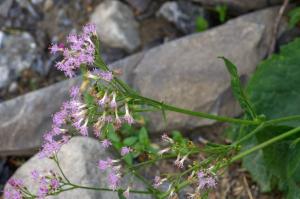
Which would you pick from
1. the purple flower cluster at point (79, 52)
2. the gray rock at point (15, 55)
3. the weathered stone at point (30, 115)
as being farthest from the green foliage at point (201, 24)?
the purple flower cluster at point (79, 52)

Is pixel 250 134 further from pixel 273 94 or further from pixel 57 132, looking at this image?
pixel 273 94

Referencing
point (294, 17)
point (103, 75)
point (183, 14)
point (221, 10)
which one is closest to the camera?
point (103, 75)

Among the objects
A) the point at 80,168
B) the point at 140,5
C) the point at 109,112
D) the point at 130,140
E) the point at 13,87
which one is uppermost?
the point at 140,5

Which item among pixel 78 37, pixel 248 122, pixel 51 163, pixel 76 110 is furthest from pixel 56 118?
pixel 51 163

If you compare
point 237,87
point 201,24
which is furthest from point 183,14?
point 237,87

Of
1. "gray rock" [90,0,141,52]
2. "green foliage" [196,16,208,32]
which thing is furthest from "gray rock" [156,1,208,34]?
"gray rock" [90,0,141,52]

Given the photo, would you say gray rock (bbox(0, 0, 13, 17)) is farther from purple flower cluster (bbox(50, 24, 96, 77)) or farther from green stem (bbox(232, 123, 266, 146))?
green stem (bbox(232, 123, 266, 146))

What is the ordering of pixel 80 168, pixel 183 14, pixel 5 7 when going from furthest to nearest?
1. pixel 5 7
2. pixel 183 14
3. pixel 80 168
